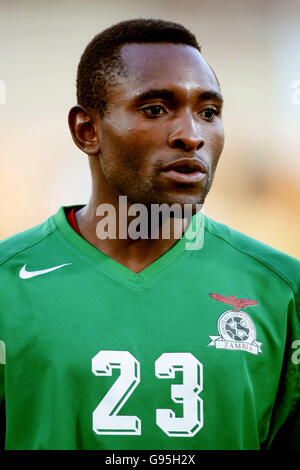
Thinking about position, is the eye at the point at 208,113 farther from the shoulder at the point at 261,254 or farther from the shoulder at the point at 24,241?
the shoulder at the point at 24,241

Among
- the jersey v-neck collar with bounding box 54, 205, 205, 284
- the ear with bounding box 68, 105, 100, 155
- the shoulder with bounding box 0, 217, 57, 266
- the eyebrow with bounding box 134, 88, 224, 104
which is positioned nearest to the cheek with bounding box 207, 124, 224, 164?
the eyebrow with bounding box 134, 88, 224, 104

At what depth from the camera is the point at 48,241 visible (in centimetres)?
183

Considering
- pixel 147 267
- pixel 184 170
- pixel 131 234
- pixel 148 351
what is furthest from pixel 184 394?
pixel 184 170

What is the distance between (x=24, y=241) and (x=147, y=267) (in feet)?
1.36

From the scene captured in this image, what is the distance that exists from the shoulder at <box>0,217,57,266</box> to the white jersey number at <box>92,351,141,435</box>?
1.46 ft

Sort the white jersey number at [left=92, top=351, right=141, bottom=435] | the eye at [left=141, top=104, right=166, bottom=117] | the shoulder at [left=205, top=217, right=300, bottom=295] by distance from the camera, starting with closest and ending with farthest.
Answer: the white jersey number at [left=92, top=351, right=141, bottom=435] → the eye at [left=141, top=104, right=166, bottom=117] → the shoulder at [left=205, top=217, right=300, bottom=295]

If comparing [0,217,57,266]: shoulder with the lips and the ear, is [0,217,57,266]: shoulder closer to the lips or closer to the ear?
the ear

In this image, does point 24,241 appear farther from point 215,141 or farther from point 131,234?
point 215,141

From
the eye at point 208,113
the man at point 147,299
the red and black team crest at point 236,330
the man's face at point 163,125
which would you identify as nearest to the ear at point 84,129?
the man at point 147,299

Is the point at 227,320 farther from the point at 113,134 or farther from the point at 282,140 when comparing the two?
the point at 282,140

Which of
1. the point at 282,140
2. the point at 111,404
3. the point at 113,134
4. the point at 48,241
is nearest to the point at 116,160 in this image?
the point at 113,134

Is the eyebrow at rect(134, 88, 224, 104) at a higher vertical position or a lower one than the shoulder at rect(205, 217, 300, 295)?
higher

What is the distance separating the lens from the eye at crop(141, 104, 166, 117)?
1653mm

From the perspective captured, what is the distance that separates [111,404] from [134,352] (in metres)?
0.15
